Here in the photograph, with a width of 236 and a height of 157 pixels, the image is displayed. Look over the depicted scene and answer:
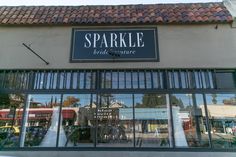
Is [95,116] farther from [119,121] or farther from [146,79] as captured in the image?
[146,79]

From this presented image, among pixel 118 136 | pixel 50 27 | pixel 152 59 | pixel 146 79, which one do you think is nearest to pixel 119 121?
pixel 118 136

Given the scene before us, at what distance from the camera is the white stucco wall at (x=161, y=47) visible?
884 centimetres

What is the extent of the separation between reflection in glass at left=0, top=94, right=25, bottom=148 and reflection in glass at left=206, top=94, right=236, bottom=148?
22.5 feet

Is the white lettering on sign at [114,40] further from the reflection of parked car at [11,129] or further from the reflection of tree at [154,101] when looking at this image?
the reflection of parked car at [11,129]

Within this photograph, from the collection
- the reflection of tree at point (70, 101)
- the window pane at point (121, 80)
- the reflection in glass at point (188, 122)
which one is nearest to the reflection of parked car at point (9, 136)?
the reflection of tree at point (70, 101)

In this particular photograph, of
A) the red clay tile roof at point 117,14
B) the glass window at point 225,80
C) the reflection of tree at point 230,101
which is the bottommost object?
the reflection of tree at point 230,101

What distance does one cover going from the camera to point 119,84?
28.9 feet

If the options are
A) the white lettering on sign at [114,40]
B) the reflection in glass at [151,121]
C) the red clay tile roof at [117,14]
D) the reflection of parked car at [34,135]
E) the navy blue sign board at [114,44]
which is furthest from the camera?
the red clay tile roof at [117,14]

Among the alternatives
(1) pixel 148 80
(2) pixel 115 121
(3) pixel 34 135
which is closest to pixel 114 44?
(1) pixel 148 80

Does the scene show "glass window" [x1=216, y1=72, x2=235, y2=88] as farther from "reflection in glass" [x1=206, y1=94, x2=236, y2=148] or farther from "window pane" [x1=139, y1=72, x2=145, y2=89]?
"window pane" [x1=139, y1=72, x2=145, y2=89]

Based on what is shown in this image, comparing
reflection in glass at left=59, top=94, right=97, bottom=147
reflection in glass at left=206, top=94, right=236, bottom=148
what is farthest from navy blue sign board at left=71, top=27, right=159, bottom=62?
reflection in glass at left=206, top=94, right=236, bottom=148

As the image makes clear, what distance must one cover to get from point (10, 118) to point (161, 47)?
20.3 ft

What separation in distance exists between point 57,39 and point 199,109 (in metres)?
5.95

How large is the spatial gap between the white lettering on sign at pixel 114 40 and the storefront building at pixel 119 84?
1.5 inches
